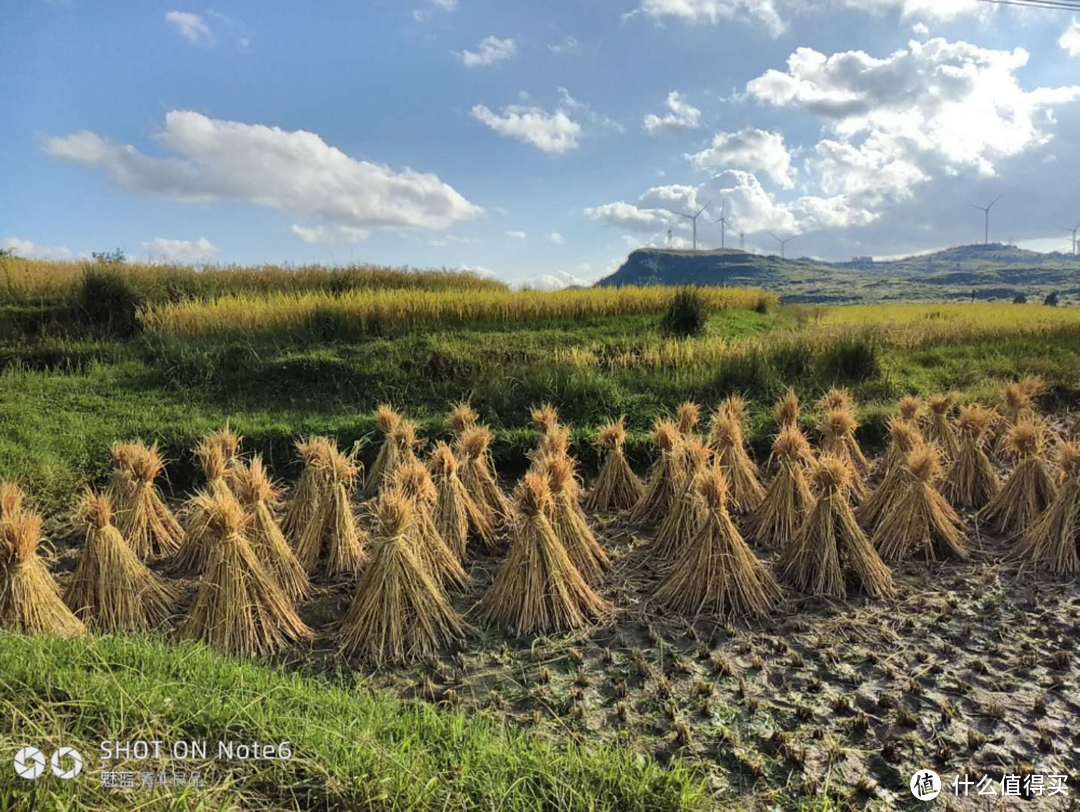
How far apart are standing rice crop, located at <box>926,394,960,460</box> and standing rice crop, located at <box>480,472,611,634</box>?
14.5 ft

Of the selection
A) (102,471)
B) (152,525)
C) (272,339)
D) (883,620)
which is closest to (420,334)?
(272,339)

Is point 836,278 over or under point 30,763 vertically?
over

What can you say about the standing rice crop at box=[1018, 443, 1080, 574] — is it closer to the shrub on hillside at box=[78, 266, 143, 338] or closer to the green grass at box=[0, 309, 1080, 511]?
the green grass at box=[0, 309, 1080, 511]

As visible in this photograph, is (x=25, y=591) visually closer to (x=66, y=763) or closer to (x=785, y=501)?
(x=66, y=763)

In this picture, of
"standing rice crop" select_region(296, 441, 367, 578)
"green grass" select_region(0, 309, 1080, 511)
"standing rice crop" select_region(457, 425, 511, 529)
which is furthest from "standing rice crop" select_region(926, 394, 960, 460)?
"standing rice crop" select_region(296, 441, 367, 578)

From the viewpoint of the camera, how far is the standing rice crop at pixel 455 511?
14.3 ft

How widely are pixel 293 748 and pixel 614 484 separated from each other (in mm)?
3800

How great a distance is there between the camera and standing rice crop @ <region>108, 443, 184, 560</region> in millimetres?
4340

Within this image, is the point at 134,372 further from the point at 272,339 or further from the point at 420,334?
the point at 420,334

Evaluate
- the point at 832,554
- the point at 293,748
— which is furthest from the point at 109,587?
the point at 832,554

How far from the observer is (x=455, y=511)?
173 inches

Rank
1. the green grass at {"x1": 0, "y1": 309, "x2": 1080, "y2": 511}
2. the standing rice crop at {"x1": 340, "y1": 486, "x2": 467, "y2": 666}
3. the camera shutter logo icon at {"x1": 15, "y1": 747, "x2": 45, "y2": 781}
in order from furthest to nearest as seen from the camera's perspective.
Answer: the green grass at {"x1": 0, "y1": 309, "x2": 1080, "y2": 511}, the standing rice crop at {"x1": 340, "y1": 486, "x2": 467, "y2": 666}, the camera shutter logo icon at {"x1": 15, "y1": 747, "x2": 45, "y2": 781}

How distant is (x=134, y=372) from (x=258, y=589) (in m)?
7.54

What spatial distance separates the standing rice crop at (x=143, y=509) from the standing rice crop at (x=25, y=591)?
1.13 m
